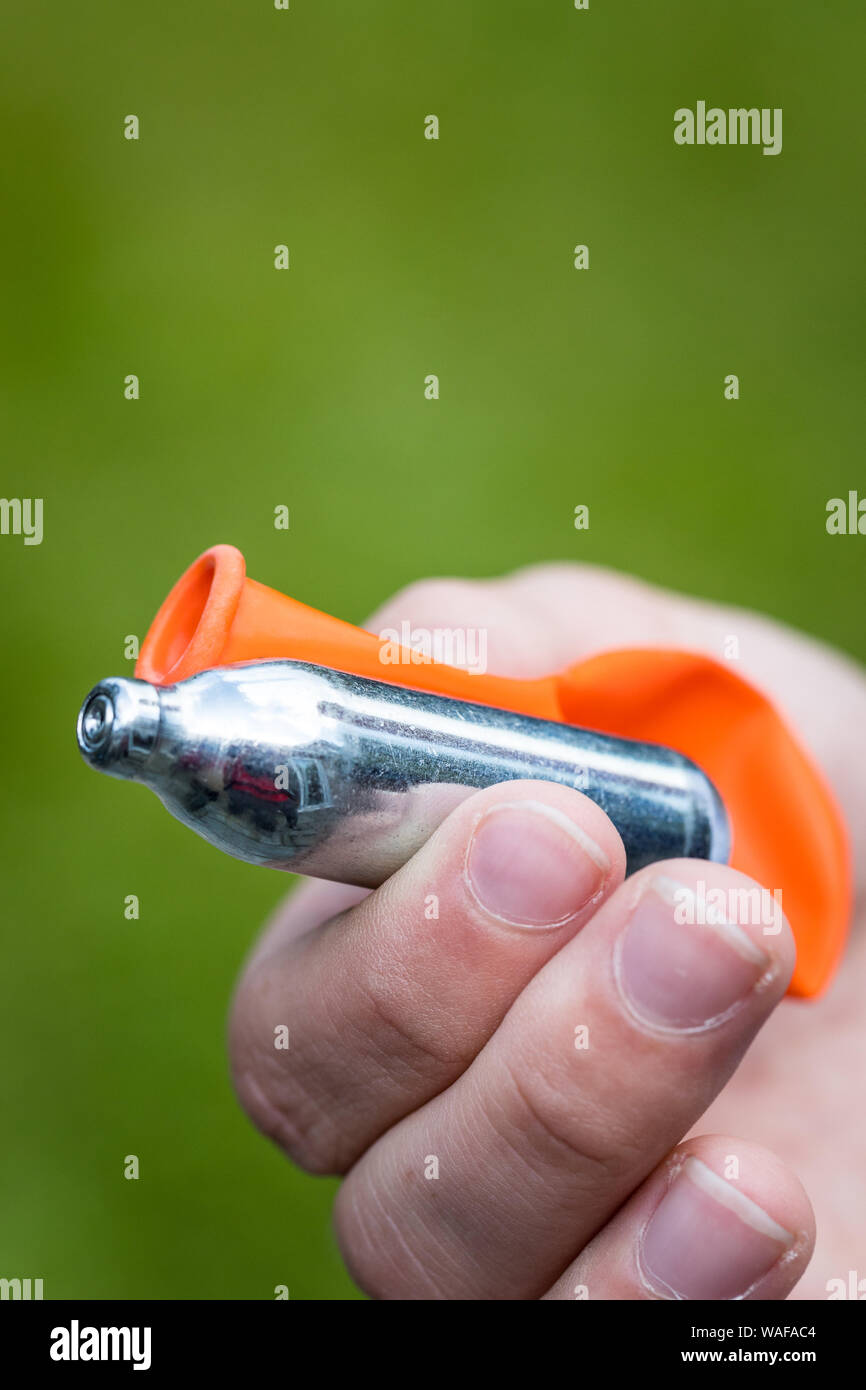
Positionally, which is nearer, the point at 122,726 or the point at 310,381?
the point at 122,726

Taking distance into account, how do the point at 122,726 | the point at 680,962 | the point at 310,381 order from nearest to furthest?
the point at 122,726, the point at 680,962, the point at 310,381

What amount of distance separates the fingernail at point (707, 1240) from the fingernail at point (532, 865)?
207mm

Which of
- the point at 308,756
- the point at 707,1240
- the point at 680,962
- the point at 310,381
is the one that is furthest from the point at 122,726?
the point at 310,381

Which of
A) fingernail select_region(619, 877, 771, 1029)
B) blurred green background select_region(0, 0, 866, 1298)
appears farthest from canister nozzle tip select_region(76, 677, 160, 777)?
blurred green background select_region(0, 0, 866, 1298)

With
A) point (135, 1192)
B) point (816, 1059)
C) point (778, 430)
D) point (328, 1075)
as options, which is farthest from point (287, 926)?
point (778, 430)

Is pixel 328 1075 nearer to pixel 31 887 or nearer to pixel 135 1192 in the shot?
pixel 135 1192

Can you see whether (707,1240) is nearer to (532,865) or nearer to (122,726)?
(532,865)

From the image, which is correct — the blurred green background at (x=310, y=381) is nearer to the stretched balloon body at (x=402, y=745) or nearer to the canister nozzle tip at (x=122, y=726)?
the stretched balloon body at (x=402, y=745)

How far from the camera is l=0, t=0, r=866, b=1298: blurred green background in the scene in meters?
2.01

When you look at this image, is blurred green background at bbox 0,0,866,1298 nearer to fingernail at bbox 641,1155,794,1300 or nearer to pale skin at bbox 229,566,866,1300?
pale skin at bbox 229,566,866,1300

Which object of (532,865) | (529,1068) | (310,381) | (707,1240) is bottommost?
(707,1240)

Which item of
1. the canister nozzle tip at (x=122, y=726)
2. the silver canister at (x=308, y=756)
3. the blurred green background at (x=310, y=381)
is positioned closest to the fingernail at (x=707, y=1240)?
the silver canister at (x=308, y=756)

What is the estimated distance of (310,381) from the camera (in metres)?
2.48

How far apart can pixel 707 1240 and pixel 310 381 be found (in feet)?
6.45
